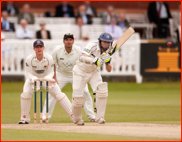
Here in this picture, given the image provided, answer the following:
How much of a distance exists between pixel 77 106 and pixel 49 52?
7.10 metres

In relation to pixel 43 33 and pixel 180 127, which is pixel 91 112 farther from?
pixel 43 33

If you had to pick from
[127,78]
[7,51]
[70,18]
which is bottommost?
[127,78]

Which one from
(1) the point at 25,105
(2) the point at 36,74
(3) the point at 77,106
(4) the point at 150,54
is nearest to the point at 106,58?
(3) the point at 77,106

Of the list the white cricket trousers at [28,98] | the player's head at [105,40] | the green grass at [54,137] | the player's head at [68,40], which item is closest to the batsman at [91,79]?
the player's head at [105,40]

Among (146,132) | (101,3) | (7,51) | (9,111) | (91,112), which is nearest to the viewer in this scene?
(146,132)

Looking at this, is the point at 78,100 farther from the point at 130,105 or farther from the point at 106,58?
the point at 130,105

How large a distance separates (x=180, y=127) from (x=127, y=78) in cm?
812

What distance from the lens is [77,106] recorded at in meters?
7.41

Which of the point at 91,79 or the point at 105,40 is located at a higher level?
the point at 105,40

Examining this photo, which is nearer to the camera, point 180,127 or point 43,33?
point 180,127

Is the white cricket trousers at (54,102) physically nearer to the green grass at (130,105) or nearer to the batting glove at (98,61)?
the green grass at (130,105)

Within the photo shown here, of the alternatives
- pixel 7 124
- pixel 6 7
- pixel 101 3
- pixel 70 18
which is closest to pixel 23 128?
pixel 7 124

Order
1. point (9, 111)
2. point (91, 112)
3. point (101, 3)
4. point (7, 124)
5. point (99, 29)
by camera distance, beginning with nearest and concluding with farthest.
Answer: point (7, 124)
point (91, 112)
point (9, 111)
point (99, 29)
point (101, 3)

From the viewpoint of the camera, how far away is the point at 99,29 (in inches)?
636
